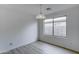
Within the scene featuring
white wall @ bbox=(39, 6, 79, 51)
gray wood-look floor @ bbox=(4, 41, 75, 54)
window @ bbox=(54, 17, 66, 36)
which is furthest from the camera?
window @ bbox=(54, 17, 66, 36)

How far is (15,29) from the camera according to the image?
118 inches

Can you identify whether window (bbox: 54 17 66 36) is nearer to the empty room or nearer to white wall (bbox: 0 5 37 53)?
the empty room

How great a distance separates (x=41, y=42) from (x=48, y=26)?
0.68m

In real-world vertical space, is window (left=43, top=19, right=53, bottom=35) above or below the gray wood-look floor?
above

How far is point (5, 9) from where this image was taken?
8.70 ft

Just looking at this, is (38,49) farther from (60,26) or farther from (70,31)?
(70,31)

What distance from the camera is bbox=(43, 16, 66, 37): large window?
2803 mm

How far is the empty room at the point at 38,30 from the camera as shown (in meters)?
2.62

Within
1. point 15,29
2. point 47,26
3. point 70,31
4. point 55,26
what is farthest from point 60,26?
point 15,29

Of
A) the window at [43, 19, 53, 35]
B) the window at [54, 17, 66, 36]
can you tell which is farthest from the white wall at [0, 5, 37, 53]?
the window at [54, 17, 66, 36]

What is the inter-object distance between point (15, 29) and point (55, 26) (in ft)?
5.12

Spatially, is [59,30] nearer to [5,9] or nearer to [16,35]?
[16,35]
